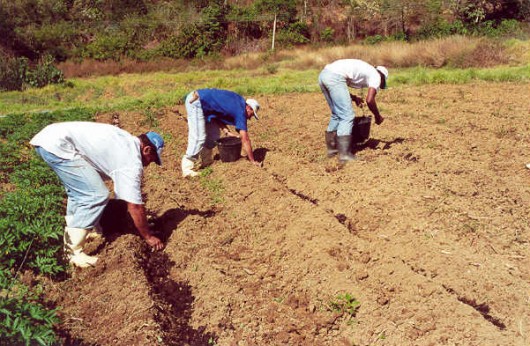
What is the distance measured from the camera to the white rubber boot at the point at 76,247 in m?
4.23

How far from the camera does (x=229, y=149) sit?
6.96 meters

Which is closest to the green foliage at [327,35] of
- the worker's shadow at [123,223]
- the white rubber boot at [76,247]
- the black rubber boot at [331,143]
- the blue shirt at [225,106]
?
the black rubber boot at [331,143]

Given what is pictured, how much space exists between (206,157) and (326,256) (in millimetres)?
3434

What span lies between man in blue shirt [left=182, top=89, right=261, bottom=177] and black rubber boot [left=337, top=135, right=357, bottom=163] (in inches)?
45.6

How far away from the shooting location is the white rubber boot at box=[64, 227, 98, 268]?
13.9ft

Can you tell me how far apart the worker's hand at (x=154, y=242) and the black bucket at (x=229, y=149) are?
2.51 metres

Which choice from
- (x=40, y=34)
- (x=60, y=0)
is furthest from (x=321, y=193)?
(x=60, y=0)

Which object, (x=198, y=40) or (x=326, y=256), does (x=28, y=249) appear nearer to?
(x=326, y=256)

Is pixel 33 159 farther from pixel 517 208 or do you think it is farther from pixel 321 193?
pixel 517 208

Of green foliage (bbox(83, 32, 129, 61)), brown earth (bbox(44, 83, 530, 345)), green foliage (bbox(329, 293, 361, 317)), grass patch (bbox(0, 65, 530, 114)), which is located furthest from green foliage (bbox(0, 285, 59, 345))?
green foliage (bbox(83, 32, 129, 61))

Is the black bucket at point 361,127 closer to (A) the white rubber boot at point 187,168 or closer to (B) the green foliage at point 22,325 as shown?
(A) the white rubber boot at point 187,168

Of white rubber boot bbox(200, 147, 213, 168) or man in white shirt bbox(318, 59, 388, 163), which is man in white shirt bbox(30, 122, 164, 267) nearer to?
white rubber boot bbox(200, 147, 213, 168)

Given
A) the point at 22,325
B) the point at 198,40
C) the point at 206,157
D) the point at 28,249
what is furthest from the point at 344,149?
the point at 198,40

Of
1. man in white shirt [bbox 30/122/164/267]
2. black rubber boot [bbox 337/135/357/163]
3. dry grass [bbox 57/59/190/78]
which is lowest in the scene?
dry grass [bbox 57/59/190/78]
